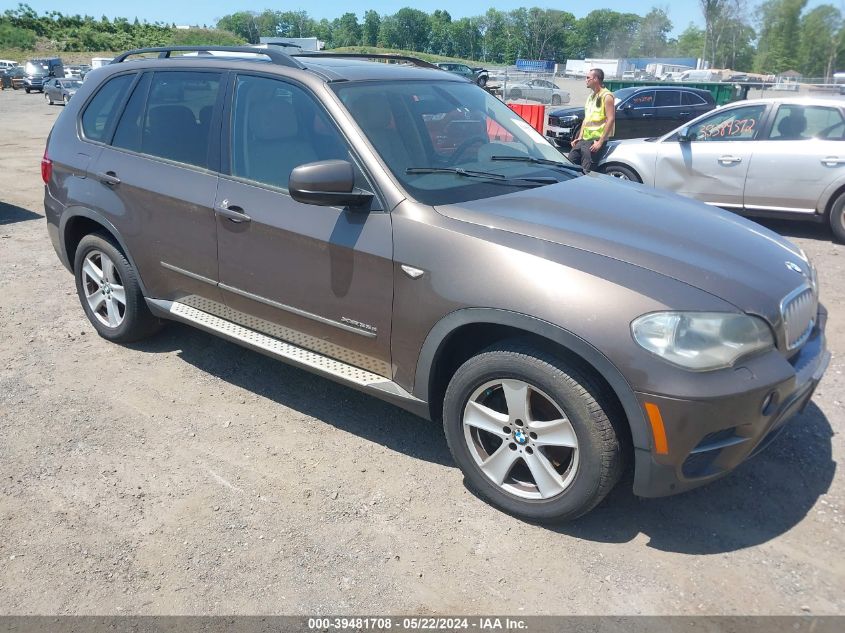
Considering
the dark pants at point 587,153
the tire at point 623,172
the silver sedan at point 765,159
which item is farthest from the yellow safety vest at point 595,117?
the silver sedan at point 765,159

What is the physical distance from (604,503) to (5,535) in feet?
8.59

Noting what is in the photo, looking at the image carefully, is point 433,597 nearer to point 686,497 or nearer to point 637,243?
point 686,497

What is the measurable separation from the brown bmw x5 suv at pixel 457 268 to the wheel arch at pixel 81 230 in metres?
0.03

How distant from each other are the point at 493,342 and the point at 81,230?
327 cm

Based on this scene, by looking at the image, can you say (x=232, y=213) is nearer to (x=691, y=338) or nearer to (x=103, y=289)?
(x=103, y=289)

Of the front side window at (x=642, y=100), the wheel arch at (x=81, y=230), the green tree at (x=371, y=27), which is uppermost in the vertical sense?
the green tree at (x=371, y=27)

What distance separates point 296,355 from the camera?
143 inches

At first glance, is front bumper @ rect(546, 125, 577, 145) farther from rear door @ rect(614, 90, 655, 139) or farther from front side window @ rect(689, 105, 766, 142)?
front side window @ rect(689, 105, 766, 142)

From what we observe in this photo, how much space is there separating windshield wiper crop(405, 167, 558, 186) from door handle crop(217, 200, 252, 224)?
0.93 meters

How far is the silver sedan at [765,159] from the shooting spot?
25.1 ft

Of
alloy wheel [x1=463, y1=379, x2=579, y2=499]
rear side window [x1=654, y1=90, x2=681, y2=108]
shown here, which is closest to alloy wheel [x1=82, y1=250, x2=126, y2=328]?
alloy wheel [x1=463, y1=379, x2=579, y2=499]

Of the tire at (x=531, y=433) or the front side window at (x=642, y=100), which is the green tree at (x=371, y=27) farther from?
the tire at (x=531, y=433)

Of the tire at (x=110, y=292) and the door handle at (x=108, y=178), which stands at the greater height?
the door handle at (x=108, y=178)

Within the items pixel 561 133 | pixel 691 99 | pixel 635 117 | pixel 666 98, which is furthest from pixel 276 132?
pixel 691 99
